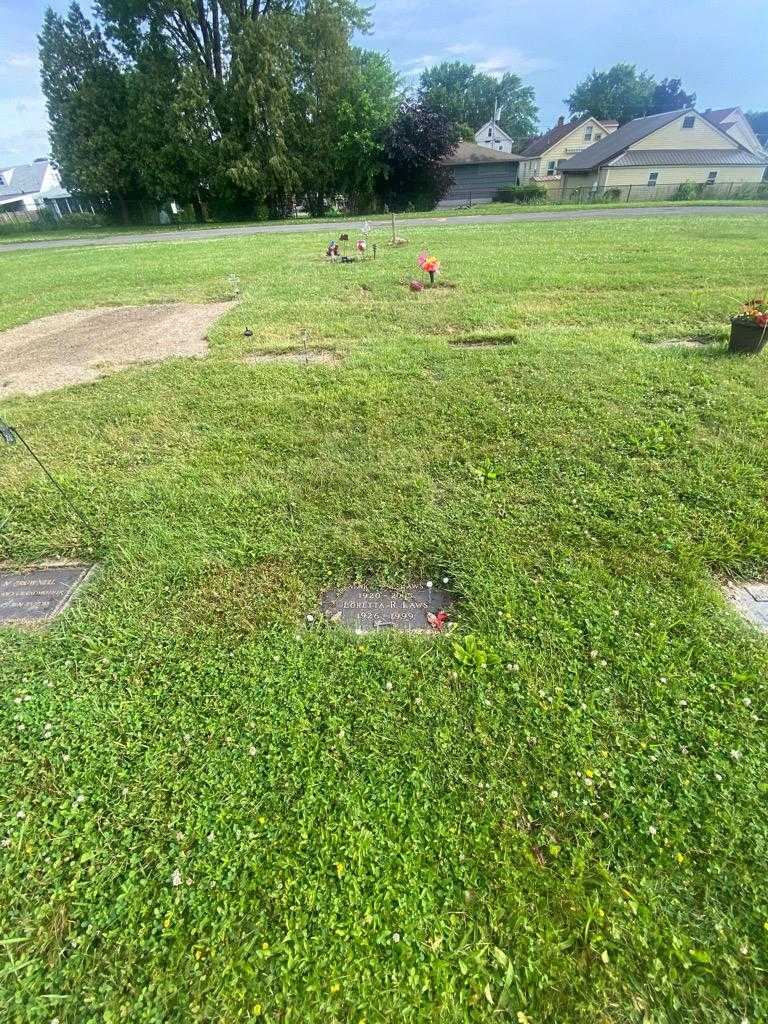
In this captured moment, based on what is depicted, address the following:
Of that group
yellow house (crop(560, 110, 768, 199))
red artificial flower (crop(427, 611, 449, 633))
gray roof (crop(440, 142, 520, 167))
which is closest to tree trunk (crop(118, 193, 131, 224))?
gray roof (crop(440, 142, 520, 167))

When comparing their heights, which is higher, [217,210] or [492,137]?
[492,137]

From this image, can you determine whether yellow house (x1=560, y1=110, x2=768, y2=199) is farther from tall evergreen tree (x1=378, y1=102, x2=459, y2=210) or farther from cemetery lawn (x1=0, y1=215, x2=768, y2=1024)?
cemetery lawn (x1=0, y1=215, x2=768, y2=1024)

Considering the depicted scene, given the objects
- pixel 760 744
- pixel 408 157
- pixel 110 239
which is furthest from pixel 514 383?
pixel 408 157

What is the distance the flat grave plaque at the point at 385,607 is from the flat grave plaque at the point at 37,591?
132 centimetres

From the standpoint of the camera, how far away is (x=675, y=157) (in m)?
32.7

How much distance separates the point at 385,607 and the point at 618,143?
147 feet

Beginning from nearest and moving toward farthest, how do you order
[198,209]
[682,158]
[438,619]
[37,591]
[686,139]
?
[438,619]
[37,591]
[198,209]
[686,139]
[682,158]

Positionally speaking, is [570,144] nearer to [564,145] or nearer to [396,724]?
[564,145]

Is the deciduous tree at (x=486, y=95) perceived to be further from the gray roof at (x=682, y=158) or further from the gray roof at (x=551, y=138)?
the gray roof at (x=682, y=158)

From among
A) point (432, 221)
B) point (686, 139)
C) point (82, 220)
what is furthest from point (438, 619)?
point (686, 139)

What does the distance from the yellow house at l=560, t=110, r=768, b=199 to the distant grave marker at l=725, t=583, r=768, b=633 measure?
38.9 m

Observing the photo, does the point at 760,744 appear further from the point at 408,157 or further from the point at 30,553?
the point at 408,157

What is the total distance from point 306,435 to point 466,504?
1.44 m

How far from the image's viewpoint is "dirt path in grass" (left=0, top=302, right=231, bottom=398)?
5.06 m
